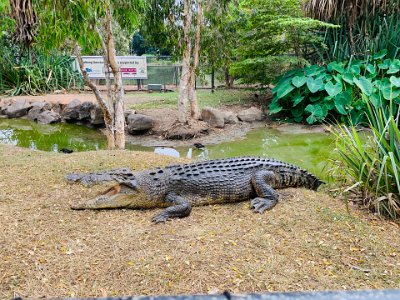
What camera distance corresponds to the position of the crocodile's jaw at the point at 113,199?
3189 mm

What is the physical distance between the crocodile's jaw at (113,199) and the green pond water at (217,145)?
322 centimetres

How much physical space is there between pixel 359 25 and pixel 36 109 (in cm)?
917

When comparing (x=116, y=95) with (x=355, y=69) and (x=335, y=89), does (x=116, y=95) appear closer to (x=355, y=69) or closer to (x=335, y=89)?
(x=335, y=89)

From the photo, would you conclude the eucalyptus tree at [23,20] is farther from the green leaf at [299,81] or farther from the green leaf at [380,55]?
the green leaf at [380,55]

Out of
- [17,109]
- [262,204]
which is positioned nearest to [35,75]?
[17,109]

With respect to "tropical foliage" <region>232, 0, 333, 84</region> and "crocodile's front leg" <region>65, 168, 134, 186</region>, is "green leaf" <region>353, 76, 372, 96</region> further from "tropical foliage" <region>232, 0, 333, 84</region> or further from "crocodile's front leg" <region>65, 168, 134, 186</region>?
"crocodile's front leg" <region>65, 168, 134, 186</region>

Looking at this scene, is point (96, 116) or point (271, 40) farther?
point (271, 40)

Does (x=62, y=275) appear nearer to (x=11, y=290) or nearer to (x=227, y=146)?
(x=11, y=290)

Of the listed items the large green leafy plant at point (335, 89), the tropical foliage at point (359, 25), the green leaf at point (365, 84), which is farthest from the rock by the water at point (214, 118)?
the tropical foliage at point (359, 25)

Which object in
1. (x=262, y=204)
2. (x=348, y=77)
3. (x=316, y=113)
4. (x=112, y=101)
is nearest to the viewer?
(x=262, y=204)

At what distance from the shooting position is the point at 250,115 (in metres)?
9.27

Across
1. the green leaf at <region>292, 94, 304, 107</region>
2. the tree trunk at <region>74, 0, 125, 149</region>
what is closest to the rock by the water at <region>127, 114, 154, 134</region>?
the tree trunk at <region>74, 0, 125, 149</region>

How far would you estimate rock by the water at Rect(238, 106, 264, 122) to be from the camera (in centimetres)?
920

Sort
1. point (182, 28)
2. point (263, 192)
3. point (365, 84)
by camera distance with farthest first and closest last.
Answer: point (365, 84), point (182, 28), point (263, 192)
